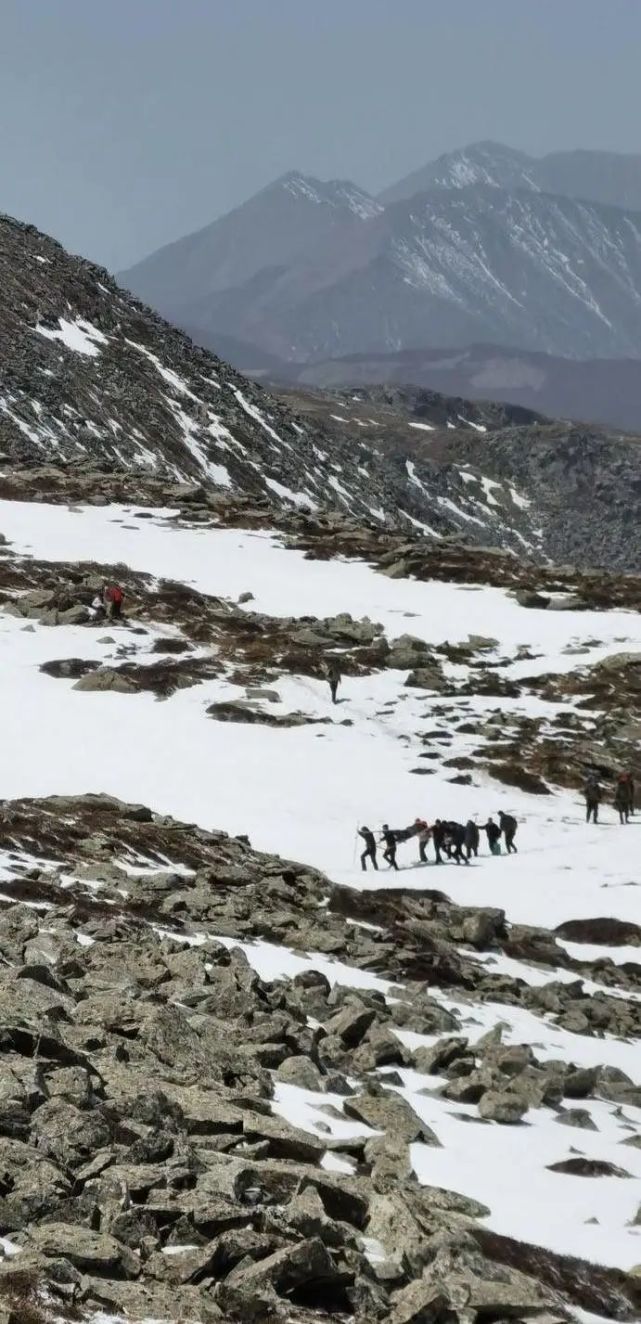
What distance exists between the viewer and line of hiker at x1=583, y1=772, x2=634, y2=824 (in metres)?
42.6

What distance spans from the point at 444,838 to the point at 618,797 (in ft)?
23.6

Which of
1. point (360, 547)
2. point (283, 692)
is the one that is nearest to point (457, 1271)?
point (283, 692)

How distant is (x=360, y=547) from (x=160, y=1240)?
69924mm

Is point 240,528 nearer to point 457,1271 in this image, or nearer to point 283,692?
point 283,692

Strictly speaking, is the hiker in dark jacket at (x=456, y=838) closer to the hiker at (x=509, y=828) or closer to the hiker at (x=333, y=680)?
the hiker at (x=509, y=828)

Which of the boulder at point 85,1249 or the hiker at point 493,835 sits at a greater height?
the boulder at point 85,1249

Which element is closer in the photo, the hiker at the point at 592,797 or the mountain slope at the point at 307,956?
the mountain slope at the point at 307,956

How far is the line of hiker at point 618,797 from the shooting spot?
140 feet

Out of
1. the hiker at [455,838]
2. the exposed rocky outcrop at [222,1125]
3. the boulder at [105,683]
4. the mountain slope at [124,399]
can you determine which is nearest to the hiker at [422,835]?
the hiker at [455,838]

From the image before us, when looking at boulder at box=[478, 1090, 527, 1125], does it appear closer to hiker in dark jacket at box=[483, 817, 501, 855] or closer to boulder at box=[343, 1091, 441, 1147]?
boulder at box=[343, 1091, 441, 1147]

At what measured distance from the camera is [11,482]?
3287 inches

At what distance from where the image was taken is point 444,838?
38.3m

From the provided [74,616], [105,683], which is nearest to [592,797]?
[105,683]

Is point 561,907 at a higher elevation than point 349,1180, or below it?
below
